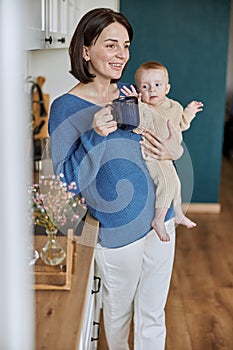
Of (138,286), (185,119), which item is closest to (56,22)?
(185,119)

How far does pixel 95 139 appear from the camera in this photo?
1374 millimetres

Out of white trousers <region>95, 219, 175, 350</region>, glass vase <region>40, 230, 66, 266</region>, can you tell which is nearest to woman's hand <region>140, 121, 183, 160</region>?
white trousers <region>95, 219, 175, 350</region>

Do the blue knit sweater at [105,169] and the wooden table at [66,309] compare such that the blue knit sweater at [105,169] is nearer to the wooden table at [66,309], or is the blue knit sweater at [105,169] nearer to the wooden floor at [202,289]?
the wooden table at [66,309]

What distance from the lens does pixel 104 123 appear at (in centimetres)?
132

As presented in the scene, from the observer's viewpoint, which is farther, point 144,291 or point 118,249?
point 144,291

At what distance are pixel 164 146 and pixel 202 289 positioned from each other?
5.32 ft

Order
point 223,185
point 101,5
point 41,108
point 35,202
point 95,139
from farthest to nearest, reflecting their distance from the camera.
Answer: point 223,185
point 41,108
point 101,5
point 35,202
point 95,139

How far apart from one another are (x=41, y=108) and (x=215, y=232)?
5.56 ft

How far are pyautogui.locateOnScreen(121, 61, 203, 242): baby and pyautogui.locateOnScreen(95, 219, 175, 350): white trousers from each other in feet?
0.25

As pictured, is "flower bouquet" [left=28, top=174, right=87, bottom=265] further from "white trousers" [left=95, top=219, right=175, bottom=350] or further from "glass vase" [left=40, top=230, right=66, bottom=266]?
"white trousers" [left=95, top=219, right=175, bottom=350]

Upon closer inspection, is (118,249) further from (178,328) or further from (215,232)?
(215,232)

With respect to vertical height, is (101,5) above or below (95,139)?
above

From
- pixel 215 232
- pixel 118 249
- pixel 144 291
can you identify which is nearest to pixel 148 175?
pixel 118 249

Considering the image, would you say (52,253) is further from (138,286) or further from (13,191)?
(13,191)
